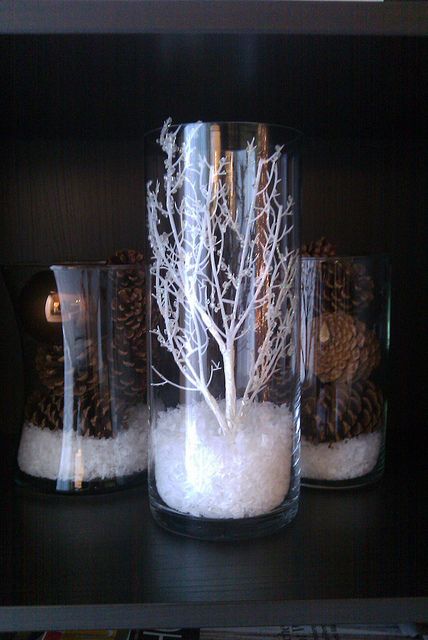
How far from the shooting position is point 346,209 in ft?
2.45

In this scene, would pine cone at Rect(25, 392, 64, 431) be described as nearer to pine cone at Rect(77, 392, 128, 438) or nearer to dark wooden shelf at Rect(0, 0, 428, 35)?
pine cone at Rect(77, 392, 128, 438)

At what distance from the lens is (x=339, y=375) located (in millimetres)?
589

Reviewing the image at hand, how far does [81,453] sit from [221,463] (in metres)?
0.16

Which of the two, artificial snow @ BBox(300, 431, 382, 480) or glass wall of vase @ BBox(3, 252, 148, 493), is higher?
glass wall of vase @ BBox(3, 252, 148, 493)

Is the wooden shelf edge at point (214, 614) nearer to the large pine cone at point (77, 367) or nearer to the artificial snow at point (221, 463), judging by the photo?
the artificial snow at point (221, 463)

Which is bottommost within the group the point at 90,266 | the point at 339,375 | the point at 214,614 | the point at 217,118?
the point at 214,614

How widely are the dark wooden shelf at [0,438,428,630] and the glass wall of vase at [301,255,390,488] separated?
0.11 ft

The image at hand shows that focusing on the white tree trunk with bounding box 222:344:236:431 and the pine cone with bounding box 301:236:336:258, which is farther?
the pine cone with bounding box 301:236:336:258

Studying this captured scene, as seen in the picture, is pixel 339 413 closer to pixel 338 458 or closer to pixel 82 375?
pixel 338 458

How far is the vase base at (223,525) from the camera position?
47 centimetres

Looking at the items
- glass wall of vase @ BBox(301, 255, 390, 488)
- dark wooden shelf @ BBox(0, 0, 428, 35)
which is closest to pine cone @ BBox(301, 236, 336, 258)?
glass wall of vase @ BBox(301, 255, 390, 488)

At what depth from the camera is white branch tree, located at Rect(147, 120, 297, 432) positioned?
466 millimetres

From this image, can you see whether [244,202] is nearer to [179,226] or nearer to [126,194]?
[179,226]

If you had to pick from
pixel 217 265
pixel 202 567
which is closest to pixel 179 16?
pixel 217 265
